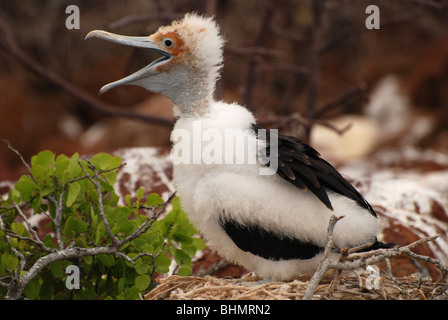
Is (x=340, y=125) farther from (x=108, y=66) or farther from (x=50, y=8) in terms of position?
(x=50, y=8)

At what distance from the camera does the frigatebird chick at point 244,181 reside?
103 inches

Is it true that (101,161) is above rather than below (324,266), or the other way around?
above

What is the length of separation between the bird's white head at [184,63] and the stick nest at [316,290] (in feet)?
2.67

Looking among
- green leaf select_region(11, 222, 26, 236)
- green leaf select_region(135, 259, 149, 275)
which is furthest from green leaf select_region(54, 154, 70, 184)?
green leaf select_region(135, 259, 149, 275)

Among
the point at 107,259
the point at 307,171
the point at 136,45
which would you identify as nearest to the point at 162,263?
the point at 107,259

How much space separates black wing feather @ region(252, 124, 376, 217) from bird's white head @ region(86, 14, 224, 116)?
0.32 metres

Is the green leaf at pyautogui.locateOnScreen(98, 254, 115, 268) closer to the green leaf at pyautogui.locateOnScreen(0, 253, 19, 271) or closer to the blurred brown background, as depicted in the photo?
the green leaf at pyautogui.locateOnScreen(0, 253, 19, 271)

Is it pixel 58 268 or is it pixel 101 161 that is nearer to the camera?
pixel 58 268

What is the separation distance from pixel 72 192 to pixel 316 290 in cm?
120

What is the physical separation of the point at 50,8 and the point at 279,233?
9.23 metres

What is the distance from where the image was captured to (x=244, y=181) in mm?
2625

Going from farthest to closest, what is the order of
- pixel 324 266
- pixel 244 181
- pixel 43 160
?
pixel 43 160 < pixel 244 181 < pixel 324 266

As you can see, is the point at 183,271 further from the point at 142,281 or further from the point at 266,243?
the point at 266,243
